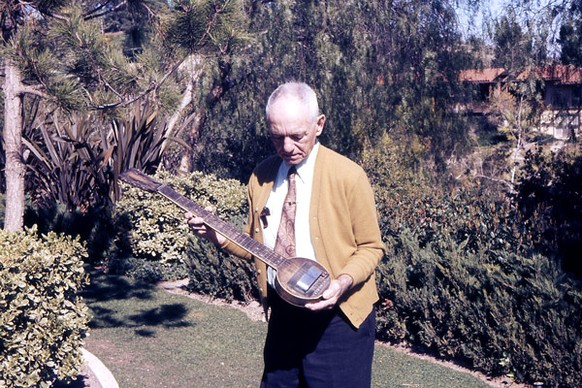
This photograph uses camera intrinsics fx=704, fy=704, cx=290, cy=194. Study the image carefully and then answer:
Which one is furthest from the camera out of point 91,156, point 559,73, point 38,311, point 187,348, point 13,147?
Answer: point 559,73

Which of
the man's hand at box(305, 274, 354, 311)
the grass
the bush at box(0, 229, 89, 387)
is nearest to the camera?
the man's hand at box(305, 274, 354, 311)

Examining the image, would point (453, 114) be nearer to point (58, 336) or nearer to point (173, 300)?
point (173, 300)

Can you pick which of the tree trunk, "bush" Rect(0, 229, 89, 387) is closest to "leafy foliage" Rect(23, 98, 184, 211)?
the tree trunk

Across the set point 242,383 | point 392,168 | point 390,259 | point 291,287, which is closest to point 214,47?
point 390,259

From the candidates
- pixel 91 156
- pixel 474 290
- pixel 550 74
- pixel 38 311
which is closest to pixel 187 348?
pixel 38 311

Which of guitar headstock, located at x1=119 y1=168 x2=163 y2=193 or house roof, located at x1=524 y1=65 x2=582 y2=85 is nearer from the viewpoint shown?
guitar headstock, located at x1=119 y1=168 x2=163 y2=193

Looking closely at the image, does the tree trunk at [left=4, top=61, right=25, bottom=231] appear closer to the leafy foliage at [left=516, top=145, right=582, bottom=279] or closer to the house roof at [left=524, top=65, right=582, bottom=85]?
the leafy foliage at [left=516, top=145, right=582, bottom=279]

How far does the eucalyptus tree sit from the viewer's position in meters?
5.32

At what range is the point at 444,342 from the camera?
5.63 m

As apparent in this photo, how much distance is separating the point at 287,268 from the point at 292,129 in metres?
0.51

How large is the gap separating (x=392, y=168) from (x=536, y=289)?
518 cm

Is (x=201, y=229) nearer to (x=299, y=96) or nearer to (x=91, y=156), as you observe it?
(x=299, y=96)

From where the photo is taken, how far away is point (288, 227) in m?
2.71

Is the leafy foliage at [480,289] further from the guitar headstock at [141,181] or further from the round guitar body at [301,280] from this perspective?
the guitar headstock at [141,181]
